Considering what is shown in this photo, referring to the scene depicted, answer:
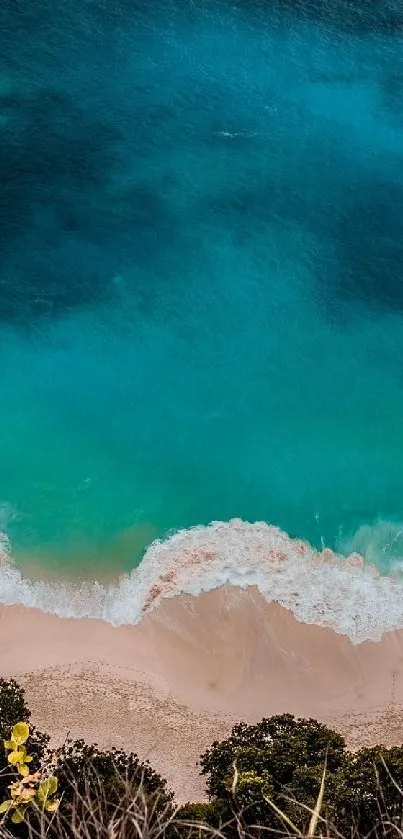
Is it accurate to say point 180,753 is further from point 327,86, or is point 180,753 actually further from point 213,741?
point 327,86

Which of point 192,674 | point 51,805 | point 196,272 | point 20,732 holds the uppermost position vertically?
point 196,272

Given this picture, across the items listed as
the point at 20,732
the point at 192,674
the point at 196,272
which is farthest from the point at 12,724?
the point at 196,272

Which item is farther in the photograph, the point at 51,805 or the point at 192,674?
the point at 192,674

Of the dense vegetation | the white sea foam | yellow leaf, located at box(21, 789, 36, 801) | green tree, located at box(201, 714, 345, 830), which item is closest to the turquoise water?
the white sea foam

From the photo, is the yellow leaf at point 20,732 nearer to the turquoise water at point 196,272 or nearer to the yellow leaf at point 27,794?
the yellow leaf at point 27,794

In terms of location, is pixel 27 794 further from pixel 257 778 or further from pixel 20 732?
pixel 257 778

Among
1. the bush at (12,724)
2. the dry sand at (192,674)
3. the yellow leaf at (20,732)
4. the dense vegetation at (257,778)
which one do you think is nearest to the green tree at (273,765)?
the dense vegetation at (257,778)

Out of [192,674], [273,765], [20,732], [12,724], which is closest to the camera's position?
[20,732]
